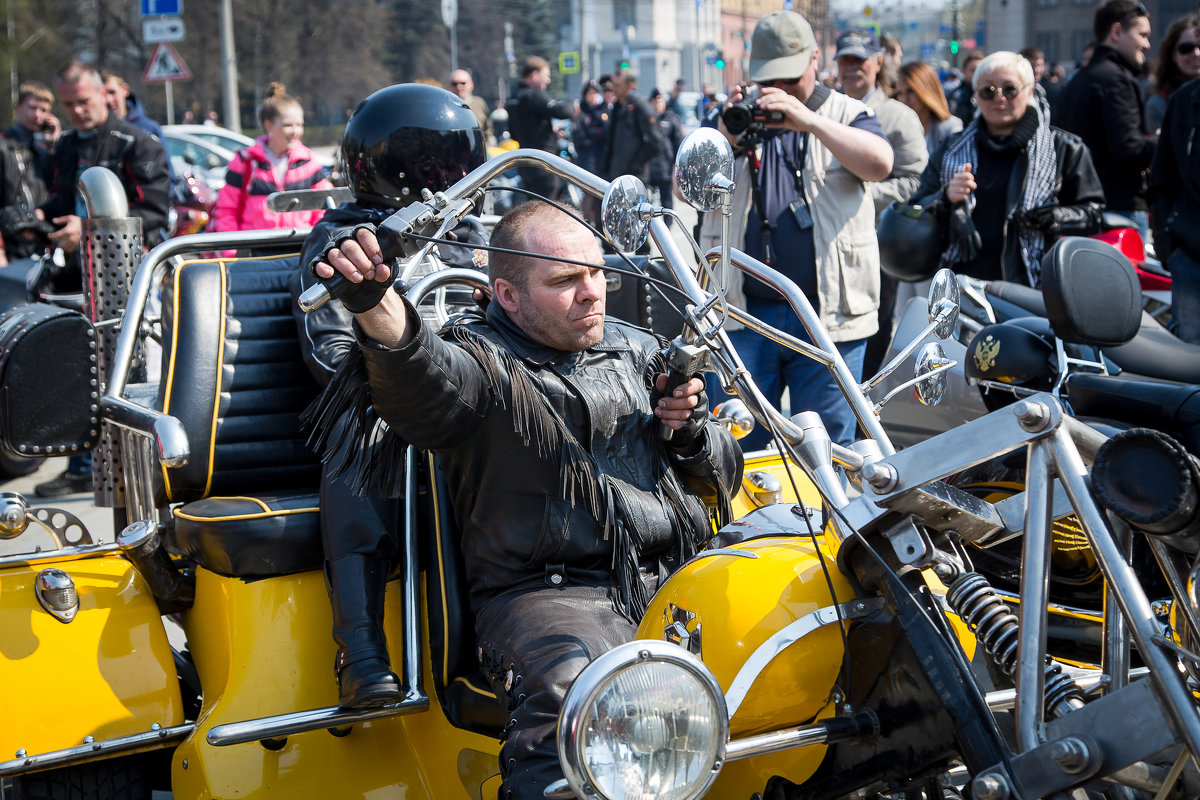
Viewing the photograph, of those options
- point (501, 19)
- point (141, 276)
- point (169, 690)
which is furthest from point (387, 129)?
point (501, 19)

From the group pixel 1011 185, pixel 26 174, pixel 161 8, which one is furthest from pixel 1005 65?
pixel 161 8

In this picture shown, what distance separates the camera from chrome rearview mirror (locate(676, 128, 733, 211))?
1.75 metres

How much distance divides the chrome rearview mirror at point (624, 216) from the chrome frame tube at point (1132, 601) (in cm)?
64

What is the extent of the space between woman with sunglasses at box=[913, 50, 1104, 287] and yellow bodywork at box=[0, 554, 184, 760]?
344 cm

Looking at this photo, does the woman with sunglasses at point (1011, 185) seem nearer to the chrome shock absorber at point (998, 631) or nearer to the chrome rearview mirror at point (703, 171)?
the chrome rearview mirror at point (703, 171)

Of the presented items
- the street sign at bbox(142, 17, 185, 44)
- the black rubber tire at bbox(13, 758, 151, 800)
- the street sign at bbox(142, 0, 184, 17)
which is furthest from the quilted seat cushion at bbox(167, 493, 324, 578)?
the street sign at bbox(142, 0, 184, 17)

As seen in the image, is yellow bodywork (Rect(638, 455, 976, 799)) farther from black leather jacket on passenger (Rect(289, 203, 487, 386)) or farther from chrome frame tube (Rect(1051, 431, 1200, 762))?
black leather jacket on passenger (Rect(289, 203, 487, 386))

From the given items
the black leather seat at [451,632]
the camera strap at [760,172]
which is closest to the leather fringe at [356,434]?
the black leather seat at [451,632]

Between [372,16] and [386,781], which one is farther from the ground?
[372,16]

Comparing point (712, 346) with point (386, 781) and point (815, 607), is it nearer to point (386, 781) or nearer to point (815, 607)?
point (815, 607)

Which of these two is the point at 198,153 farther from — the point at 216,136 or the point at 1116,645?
the point at 1116,645

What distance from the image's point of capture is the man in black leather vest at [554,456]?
7.15 ft

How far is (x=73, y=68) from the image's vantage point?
21.5ft

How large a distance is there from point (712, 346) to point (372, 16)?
176 feet
